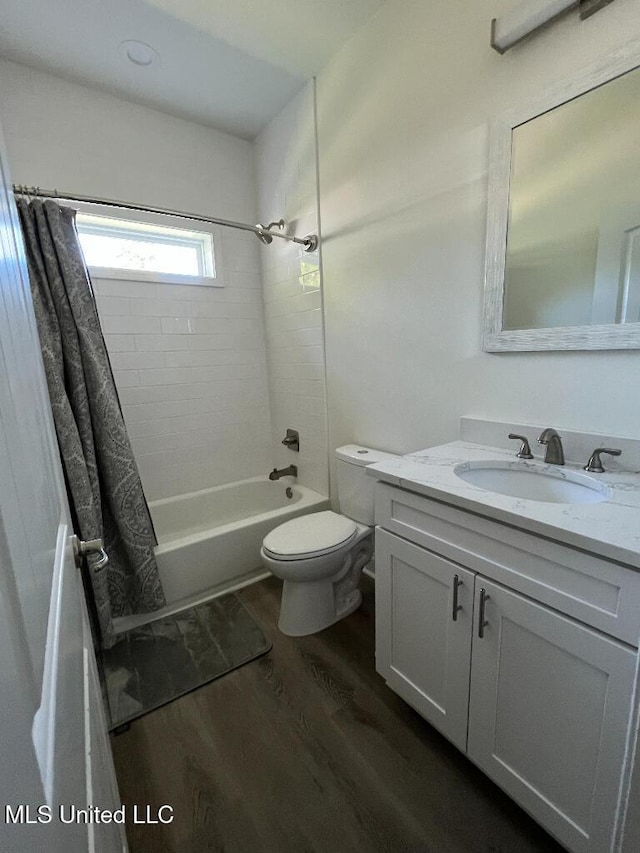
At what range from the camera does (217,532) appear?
2.07 meters

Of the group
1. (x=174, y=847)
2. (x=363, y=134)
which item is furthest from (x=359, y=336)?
(x=174, y=847)

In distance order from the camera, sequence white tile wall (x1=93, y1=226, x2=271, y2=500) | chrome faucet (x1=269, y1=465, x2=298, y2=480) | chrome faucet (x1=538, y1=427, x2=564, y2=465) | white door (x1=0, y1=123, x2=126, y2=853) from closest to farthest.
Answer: white door (x1=0, y1=123, x2=126, y2=853) < chrome faucet (x1=538, y1=427, x2=564, y2=465) < white tile wall (x1=93, y1=226, x2=271, y2=500) < chrome faucet (x1=269, y1=465, x2=298, y2=480)

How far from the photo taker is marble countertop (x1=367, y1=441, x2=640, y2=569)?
0.77 m

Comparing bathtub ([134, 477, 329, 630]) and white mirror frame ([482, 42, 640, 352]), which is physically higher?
white mirror frame ([482, 42, 640, 352])

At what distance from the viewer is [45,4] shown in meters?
1.54

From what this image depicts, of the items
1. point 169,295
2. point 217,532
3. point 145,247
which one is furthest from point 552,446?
point 145,247

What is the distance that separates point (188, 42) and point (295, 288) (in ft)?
3.91

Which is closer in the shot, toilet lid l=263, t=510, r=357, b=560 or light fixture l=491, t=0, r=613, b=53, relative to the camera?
light fixture l=491, t=0, r=613, b=53

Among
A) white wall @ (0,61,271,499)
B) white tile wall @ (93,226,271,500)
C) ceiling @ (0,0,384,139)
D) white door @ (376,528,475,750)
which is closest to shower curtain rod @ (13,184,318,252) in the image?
white wall @ (0,61,271,499)

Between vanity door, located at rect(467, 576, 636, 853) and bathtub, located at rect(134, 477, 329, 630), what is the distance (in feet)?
4.52

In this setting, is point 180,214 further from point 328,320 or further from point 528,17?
point 528,17

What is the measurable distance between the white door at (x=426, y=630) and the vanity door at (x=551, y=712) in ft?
0.14

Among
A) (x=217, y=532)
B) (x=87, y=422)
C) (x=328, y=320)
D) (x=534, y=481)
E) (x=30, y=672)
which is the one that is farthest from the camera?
(x=328, y=320)

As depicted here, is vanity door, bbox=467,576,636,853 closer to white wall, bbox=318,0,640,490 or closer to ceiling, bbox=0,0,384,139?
white wall, bbox=318,0,640,490
